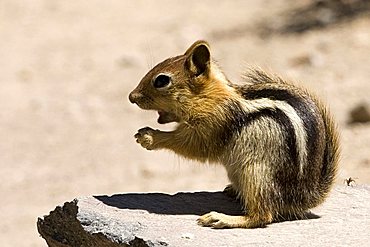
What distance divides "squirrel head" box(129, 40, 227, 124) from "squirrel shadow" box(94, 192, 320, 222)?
1.60ft

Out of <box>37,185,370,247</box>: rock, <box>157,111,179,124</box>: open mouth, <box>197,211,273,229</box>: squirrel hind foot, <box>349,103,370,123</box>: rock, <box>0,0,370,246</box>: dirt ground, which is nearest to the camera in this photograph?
<box>37,185,370,247</box>: rock

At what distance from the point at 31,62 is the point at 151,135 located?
8.64 meters

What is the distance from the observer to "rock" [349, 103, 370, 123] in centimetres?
1039

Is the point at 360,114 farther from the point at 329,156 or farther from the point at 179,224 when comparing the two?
the point at 179,224

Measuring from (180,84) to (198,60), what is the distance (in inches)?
6.4

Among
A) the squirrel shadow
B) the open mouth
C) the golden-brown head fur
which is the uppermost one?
the golden-brown head fur

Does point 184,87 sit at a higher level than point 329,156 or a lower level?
higher

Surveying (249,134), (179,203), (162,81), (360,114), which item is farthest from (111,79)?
(249,134)

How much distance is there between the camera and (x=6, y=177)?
10719mm

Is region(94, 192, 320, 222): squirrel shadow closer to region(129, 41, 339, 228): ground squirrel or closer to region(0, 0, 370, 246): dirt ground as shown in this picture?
region(129, 41, 339, 228): ground squirrel

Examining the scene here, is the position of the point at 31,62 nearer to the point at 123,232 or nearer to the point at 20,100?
the point at 20,100

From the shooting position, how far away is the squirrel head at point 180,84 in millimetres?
5758

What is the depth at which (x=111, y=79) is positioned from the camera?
43.9ft

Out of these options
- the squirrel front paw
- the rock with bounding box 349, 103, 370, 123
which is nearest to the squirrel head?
the squirrel front paw
